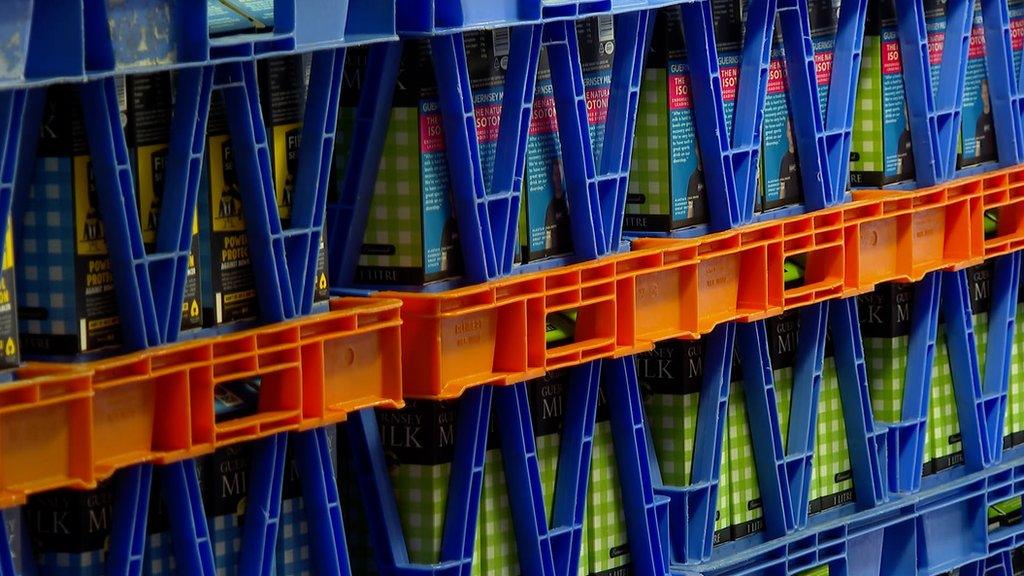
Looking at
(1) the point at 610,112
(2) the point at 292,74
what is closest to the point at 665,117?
(1) the point at 610,112

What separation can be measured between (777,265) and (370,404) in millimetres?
1754

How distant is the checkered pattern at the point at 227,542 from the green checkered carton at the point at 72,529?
1.19ft

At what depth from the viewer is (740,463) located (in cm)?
776

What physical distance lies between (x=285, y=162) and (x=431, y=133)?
1.50 ft

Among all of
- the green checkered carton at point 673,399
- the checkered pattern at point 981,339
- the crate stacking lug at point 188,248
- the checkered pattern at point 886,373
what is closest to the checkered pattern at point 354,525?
the crate stacking lug at point 188,248

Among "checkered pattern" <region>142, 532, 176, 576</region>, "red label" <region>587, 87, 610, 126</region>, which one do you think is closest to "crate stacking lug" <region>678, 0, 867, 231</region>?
"red label" <region>587, 87, 610, 126</region>

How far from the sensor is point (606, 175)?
22.9 ft

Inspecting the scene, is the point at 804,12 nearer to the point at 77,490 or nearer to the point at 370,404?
the point at 370,404

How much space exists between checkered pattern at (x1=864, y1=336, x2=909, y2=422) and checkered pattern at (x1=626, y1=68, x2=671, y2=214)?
4.61 ft

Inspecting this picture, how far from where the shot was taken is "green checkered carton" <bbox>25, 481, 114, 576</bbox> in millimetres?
5742

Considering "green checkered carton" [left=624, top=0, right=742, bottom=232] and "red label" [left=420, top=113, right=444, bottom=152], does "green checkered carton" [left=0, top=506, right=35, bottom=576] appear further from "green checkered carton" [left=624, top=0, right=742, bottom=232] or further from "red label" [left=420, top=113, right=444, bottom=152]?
"green checkered carton" [left=624, top=0, right=742, bottom=232]

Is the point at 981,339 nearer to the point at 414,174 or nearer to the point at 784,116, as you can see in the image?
the point at 784,116

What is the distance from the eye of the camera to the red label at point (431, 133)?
6.41 metres

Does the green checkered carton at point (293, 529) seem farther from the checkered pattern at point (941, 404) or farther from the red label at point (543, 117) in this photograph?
the checkered pattern at point (941, 404)
